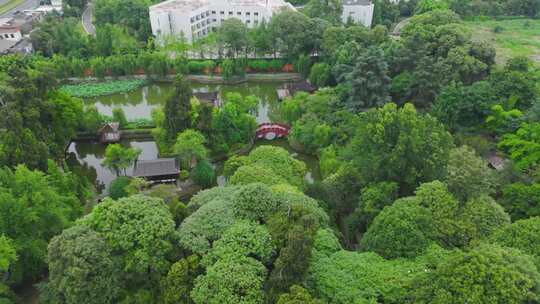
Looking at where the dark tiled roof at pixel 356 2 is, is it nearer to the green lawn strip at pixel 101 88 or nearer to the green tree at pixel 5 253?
the green lawn strip at pixel 101 88

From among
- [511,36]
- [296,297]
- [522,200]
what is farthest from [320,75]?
[511,36]

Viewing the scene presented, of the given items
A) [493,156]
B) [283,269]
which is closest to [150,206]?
[283,269]

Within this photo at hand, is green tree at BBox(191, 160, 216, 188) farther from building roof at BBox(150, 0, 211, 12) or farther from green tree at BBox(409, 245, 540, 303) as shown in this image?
building roof at BBox(150, 0, 211, 12)

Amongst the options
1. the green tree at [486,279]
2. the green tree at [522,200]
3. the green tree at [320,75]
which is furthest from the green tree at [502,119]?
the green tree at [486,279]

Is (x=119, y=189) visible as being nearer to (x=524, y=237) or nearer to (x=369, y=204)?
(x=369, y=204)

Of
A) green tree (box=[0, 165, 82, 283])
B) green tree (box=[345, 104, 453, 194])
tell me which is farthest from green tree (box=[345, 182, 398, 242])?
green tree (box=[0, 165, 82, 283])

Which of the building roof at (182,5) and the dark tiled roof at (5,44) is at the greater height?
the building roof at (182,5)

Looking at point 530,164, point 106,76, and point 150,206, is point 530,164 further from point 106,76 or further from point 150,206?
point 106,76
